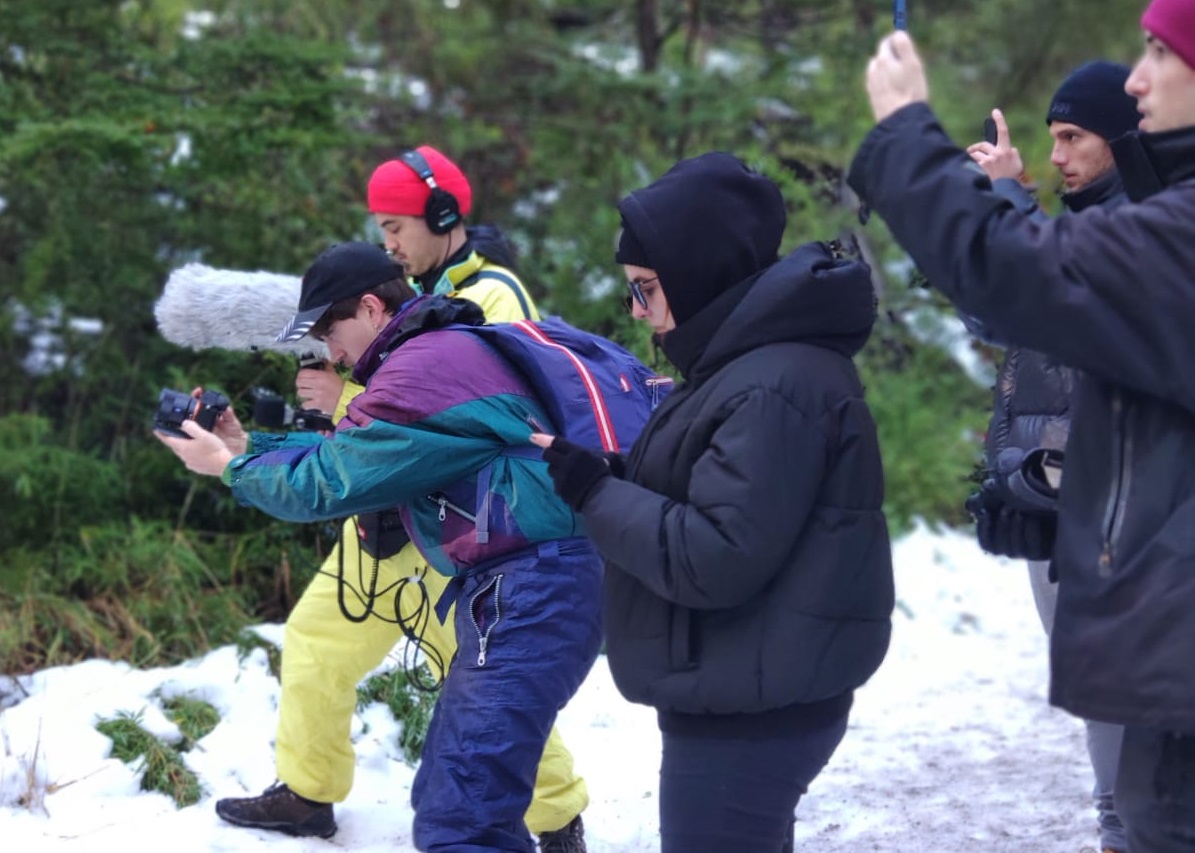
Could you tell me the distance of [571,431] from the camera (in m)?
3.52

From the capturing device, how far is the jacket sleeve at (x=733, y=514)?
2.68 meters

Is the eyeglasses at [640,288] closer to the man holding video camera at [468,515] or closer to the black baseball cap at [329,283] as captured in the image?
the man holding video camera at [468,515]

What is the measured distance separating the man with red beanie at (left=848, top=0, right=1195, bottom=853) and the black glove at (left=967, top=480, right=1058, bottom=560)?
420mm

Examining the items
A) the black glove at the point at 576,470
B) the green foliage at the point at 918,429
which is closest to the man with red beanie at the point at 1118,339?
the black glove at the point at 576,470

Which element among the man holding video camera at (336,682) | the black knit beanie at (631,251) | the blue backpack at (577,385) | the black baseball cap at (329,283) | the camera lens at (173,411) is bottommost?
the man holding video camera at (336,682)

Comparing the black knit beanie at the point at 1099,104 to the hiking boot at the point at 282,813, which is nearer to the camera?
the black knit beanie at the point at 1099,104

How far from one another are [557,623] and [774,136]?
287 inches

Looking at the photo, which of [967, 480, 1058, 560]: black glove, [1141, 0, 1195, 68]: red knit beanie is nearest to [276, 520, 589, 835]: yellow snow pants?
[967, 480, 1058, 560]: black glove

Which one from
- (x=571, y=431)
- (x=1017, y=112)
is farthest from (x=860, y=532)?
(x=1017, y=112)

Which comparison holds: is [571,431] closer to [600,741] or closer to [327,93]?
[600,741]

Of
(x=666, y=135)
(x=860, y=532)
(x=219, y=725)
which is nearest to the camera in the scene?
(x=860, y=532)

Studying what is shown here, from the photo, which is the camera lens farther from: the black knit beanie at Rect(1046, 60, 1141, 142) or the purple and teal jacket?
the black knit beanie at Rect(1046, 60, 1141, 142)

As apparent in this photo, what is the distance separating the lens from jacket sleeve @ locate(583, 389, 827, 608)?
2.68m

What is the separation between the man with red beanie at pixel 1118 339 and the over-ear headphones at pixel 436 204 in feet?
9.17
